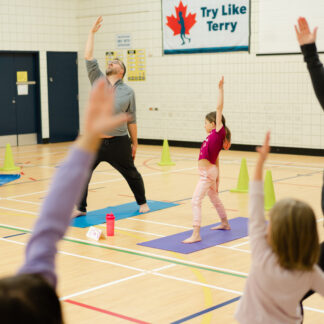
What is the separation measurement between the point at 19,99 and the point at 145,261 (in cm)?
1159

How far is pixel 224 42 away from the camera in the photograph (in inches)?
579

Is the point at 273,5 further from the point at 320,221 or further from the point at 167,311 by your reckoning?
the point at 167,311

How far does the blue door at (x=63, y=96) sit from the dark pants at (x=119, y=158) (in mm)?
9830

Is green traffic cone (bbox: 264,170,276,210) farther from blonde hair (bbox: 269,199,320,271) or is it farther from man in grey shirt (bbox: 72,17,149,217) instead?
blonde hair (bbox: 269,199,320,271)

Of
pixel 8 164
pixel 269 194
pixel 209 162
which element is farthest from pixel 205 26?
pixel 209 162

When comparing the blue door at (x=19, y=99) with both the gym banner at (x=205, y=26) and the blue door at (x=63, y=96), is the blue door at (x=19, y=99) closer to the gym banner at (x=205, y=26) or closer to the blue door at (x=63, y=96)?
the blue door at (x=63, y=96)

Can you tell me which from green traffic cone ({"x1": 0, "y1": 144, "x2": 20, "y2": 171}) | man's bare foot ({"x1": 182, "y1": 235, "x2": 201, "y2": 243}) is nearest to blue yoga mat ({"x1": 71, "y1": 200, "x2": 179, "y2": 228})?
man's bare foot ({"x1": 182, "y1": 235, "x2": 201, "y2": 243})

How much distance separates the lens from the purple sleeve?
5.08ft

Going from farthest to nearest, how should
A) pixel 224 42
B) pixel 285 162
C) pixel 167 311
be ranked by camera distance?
pixel 224 42 < pixel 285 162 < pixel 167 311

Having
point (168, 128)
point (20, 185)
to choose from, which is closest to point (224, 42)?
point (168, 128)

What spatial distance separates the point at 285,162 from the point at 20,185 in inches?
215

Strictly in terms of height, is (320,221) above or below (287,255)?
below

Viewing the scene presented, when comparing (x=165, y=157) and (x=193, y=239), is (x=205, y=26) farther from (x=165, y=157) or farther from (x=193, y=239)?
(x=193, y=239)

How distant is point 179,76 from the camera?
15750 millimetres
